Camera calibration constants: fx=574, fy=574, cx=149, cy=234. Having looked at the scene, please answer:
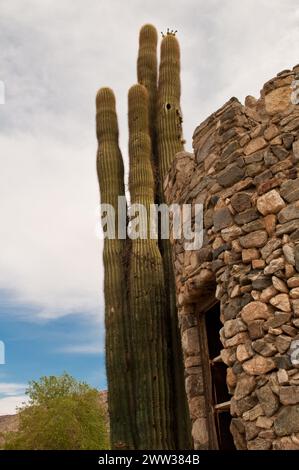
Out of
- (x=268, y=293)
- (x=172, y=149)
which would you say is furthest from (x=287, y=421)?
(x=172, y=149)

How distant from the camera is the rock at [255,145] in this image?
474 centimetres

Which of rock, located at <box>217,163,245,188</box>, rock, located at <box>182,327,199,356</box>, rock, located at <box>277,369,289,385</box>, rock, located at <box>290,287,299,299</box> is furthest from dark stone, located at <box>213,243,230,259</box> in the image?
rock, located at <box>277,369,289,385</box>

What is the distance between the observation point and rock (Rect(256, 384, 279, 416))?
405cm

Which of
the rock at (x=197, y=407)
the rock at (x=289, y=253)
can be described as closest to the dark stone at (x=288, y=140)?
the rock at (x=289, y=253)

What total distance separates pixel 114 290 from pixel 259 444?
506 centimetres

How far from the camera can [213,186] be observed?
200 inches

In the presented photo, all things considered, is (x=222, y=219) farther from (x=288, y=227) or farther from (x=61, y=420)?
(x=61, y=420)

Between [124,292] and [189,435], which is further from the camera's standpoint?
[124,292]

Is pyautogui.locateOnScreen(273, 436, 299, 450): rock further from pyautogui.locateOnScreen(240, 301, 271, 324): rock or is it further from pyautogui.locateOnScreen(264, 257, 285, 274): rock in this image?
pyautogui.locateOnScreen(264, 257, 285, 274): rock

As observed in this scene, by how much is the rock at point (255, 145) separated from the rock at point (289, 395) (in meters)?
1.94

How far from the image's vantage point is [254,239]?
4.52 metres

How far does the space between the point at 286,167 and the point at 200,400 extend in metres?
2.26
